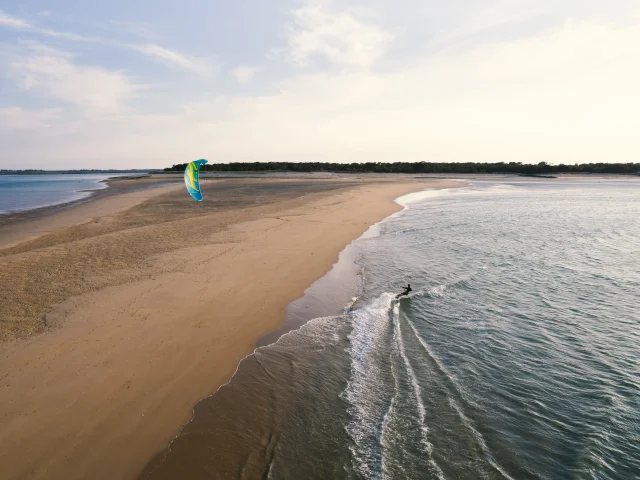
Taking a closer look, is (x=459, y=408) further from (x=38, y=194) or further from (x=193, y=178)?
(x=38, y=194)

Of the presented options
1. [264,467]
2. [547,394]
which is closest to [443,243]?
[547,394]

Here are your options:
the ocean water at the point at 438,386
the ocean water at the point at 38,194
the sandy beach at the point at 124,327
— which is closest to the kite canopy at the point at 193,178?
the sandy beach at the point at 124,327

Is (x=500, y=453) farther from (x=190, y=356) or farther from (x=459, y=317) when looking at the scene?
(x=190, y=356)

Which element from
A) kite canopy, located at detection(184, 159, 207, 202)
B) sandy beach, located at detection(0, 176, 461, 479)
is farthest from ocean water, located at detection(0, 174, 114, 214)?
sandy beach, located at detection(0, 176, 461, 479)

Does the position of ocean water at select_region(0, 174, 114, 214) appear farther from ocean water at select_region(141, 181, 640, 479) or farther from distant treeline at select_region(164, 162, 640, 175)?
distant treeline at select_region(164, 162, 640, 175)

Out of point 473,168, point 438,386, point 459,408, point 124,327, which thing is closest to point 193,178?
point 124,327
